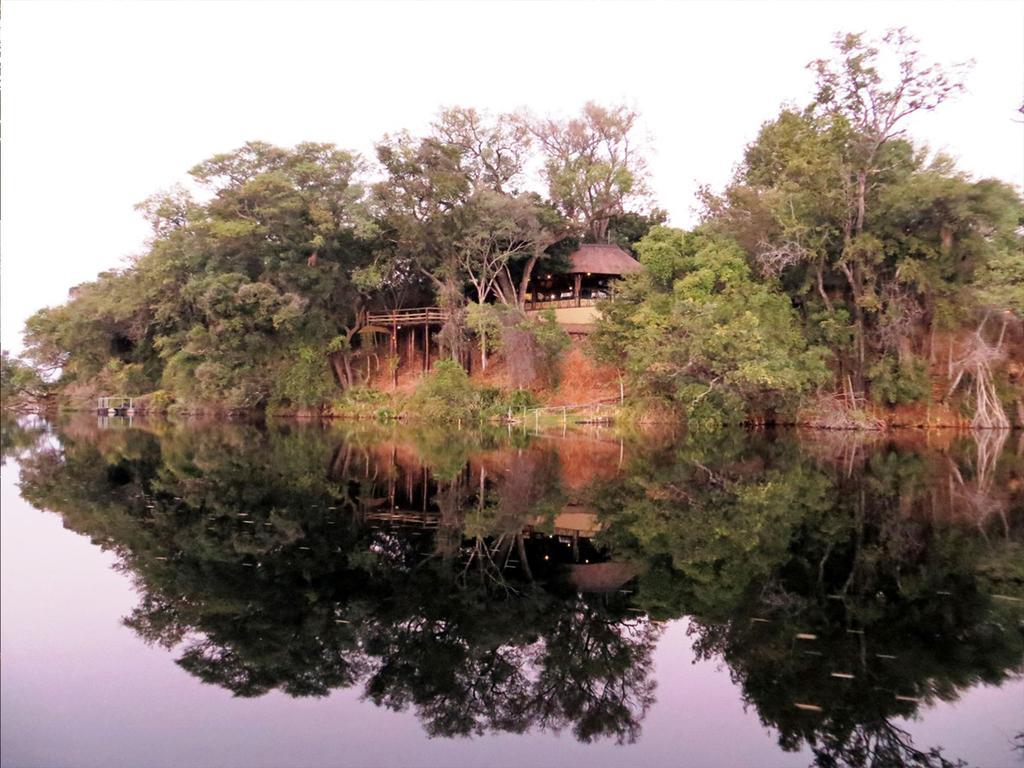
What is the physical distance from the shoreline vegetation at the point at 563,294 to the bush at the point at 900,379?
7 cm

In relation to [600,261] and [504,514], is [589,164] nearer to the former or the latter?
[600,261]

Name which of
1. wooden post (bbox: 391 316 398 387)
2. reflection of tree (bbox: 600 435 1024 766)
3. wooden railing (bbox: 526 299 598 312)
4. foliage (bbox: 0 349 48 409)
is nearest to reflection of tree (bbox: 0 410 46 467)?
foliage (bbox: 0 349 48 409)

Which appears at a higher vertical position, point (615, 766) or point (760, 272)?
point (760, 272)

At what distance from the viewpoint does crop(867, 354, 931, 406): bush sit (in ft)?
93.4

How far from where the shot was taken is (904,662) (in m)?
5.77

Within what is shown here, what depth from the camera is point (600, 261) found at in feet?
130

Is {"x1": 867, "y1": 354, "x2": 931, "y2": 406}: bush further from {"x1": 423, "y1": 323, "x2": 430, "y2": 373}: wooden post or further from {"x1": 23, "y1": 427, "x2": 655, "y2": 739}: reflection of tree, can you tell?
{"x1": 423, "y1": 323, "x2": 430, "y2": 373}: wooden post

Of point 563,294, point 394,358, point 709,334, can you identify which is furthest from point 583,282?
point 709,334

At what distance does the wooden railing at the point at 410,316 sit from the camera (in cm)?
3825

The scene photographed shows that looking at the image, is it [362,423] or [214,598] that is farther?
[362,423]

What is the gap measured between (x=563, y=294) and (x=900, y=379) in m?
19.0

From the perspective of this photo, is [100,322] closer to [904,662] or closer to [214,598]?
[214,598]

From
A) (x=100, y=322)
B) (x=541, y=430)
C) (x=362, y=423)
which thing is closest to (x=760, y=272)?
(x=541, y=430)

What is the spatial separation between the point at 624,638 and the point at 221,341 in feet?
113
